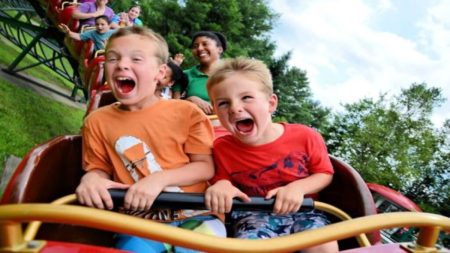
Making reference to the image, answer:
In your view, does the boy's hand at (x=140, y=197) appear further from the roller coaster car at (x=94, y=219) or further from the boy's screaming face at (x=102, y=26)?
the boy's screaming face at (x=102, y=26)

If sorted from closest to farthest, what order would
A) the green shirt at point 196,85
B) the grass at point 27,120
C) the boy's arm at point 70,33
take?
the green shirt at point 196,85, the grass at point 27,120, the boy's arm at point 70,33

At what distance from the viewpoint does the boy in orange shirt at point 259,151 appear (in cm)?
153

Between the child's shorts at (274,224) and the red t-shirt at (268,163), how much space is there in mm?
100

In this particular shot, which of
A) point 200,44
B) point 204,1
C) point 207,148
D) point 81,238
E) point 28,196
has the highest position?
point 204,1

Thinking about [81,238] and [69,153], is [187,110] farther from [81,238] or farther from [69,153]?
[81,238]

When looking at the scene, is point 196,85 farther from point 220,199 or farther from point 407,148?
point 407,148

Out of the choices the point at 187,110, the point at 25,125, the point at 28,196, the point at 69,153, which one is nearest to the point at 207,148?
the point at 187,110

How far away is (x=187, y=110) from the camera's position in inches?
64.7

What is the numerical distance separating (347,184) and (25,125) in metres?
4.38

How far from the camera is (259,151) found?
64.4 inches

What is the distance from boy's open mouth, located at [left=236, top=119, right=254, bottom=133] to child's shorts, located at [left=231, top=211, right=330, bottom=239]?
332mm

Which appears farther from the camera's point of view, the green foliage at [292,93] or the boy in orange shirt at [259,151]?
the green foliage at [292,93]

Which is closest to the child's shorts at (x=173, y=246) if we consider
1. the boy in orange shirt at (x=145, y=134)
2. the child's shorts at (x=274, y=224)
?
the boy in orange shirt at (x=145, y=134)

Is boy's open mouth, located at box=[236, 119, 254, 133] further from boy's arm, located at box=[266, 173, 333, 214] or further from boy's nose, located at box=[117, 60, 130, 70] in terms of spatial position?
boy's nose, located at box=[117, 60, 130, 70]
